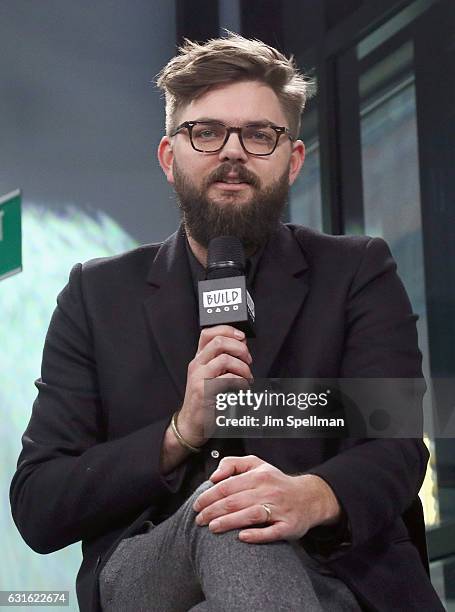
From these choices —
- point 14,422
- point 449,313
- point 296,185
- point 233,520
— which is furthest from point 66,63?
point 233,520

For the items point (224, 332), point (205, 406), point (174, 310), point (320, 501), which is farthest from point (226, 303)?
point (174, 310)

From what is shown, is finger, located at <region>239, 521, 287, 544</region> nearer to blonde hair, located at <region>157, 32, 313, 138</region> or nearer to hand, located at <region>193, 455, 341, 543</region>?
hand, located at <region>193, 455, 341, 543</region>

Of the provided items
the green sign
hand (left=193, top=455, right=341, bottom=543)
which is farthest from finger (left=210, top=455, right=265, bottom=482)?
the green sign

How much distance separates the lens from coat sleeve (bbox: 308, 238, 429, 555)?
1370 millimetres

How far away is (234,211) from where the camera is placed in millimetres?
1721

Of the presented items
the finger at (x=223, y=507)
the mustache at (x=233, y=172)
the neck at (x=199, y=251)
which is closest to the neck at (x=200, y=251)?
the neck at (x=199, y=251)

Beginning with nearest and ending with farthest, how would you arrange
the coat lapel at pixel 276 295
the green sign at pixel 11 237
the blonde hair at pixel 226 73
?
1. the coat lapel at pixel 276 295
2. the blonde hair at pixel 226 73
3. the green sign at pixel 11 237

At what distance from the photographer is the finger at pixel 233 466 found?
1284 millimetres

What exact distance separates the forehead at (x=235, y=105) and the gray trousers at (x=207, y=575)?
0.68m

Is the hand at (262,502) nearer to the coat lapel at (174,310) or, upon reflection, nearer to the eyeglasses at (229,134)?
the coat lapel at (174,310)

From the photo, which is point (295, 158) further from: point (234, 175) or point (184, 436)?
point (184, 436)

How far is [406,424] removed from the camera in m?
1.54

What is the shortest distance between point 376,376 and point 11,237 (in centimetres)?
198

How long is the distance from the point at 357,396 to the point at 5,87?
2224mm
